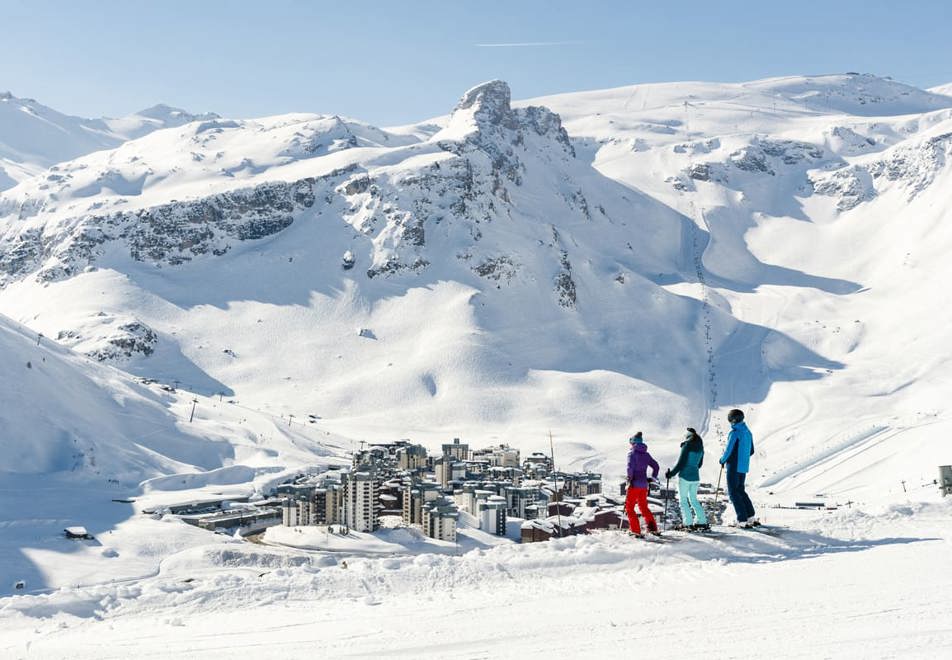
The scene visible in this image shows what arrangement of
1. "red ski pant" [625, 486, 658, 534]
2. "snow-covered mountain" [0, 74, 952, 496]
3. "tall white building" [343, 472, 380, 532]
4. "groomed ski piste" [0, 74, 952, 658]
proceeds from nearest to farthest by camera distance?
"groomed ski piste" [0, 74, 952, 658] < "red ski pant" [625, 486, 658, 534] < "tall white building" [343, 472, 380, 532] < "snow-covered mountain" [0, 74, 952, 496]

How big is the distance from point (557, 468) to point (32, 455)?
164 ft

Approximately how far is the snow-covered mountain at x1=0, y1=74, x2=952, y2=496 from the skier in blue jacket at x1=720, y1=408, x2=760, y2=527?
251 ft

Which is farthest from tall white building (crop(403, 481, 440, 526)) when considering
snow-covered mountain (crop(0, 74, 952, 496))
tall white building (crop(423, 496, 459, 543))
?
snow-covered mountain (crop(0, 74, 952, 496))

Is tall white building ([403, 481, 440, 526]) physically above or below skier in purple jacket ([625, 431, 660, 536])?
below

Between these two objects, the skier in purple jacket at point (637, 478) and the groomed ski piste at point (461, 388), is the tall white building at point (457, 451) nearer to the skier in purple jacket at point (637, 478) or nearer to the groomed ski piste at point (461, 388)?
the groomed ski piste at point (461, 388)

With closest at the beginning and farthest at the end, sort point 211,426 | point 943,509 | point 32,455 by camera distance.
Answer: point 943,509
point 32,455
point 211,426

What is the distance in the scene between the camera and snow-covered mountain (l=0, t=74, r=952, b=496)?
113562mm

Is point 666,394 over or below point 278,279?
below

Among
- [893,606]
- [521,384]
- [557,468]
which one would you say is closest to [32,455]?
[557,468]

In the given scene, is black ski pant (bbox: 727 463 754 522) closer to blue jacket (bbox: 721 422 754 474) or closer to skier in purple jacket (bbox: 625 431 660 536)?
blue jacket (bbox: 721 422 754 474)

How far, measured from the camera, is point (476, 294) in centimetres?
13362

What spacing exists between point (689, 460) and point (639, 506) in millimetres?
1173

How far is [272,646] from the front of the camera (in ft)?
30.9

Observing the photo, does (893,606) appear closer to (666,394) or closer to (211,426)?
(211,426)
